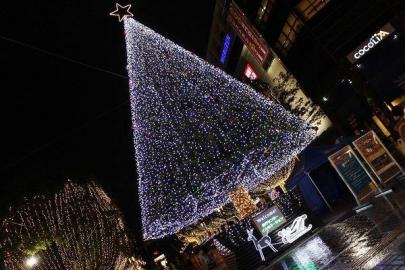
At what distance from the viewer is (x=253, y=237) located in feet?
36.4

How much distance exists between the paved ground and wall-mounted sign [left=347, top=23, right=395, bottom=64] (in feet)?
34.0

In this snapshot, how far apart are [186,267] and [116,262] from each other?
486 centimetres

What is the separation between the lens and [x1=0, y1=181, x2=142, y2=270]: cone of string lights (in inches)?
482

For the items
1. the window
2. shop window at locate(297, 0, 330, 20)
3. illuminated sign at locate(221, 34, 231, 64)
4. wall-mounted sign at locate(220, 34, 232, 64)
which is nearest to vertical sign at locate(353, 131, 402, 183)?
shop window at locate(297, 0, 330, 20)

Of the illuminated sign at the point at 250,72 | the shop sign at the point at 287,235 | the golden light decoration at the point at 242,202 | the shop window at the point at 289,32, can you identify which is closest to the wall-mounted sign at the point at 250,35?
the shop window at the point at 289,32

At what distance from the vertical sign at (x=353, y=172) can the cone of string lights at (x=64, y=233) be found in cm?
1010

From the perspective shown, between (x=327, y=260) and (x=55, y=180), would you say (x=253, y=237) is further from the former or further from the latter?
(x=55, y=180)

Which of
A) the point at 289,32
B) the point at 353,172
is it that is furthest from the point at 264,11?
the point at 353,172

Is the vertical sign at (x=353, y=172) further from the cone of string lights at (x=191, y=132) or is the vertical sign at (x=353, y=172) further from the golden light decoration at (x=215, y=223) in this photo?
the golden light decoration at (x=215, y=223)

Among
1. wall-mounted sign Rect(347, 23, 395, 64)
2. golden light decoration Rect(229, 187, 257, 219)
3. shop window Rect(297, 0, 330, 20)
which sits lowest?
golden light decoration Rect(229, 187, 257, 219)

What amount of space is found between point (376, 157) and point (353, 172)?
3.19 feet

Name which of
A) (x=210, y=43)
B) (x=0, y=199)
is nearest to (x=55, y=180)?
(x=0, y=199)

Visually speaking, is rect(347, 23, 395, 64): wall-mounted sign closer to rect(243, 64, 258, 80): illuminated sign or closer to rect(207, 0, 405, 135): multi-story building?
rect(207, 0, 405, 135): multi-story building

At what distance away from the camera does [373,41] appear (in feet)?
59.8
